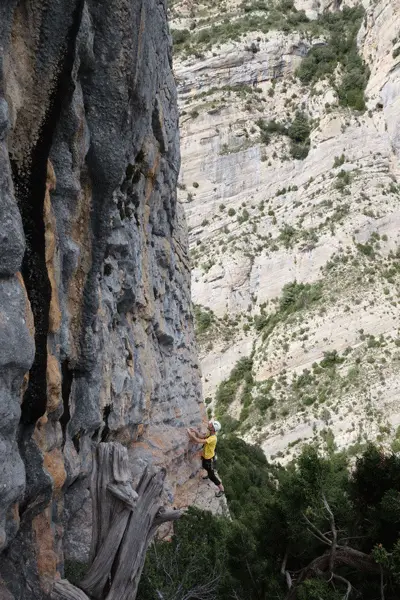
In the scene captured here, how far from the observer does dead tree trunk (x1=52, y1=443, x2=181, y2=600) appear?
15.3 feet

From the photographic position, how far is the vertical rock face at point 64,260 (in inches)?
164

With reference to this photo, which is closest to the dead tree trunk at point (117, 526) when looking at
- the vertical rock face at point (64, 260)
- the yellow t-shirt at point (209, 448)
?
the vertical rock face at point (64, 260)

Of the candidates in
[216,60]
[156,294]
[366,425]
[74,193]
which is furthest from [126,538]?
[216,60]

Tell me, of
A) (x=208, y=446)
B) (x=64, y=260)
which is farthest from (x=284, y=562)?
(x=208, y=446)

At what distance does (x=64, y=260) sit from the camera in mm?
5535

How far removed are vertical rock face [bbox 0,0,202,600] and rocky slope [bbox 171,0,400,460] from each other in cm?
1458

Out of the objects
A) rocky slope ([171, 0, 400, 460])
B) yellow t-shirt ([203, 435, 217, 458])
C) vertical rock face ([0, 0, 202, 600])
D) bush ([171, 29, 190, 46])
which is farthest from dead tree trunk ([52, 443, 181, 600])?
bush ([171, 29, 190, 46])

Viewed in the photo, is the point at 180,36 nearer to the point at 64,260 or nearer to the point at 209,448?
the point at 209,448

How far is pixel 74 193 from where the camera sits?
5.55 metres

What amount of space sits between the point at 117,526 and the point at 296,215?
31.3 meters

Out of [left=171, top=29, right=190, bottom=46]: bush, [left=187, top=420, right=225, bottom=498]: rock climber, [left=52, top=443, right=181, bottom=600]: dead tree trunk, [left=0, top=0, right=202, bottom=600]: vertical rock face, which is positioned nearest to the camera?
[left=0, top=0, right=202, bottom=600]: vertical rock face

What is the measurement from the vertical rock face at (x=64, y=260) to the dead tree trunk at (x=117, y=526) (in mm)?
459

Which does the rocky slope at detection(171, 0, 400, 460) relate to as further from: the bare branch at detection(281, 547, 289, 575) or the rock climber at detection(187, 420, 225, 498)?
the bare branch at detection(281, 547, 289, 575)

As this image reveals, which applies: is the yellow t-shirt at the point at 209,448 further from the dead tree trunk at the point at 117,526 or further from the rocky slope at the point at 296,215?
the rocky slope at the point at 296,215
